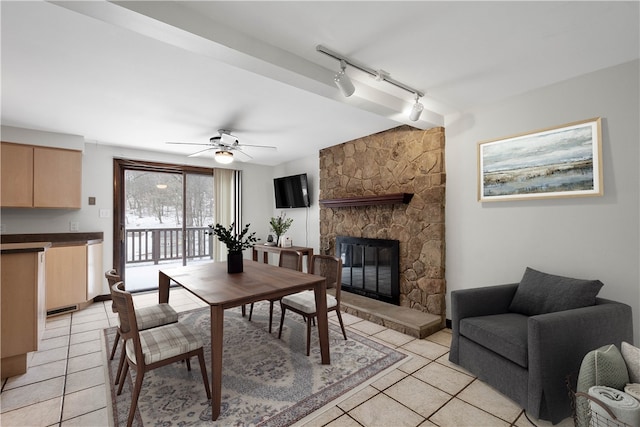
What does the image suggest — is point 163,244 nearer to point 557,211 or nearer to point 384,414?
point 384,414

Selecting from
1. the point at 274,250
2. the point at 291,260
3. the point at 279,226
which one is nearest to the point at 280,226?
the point at 279,226

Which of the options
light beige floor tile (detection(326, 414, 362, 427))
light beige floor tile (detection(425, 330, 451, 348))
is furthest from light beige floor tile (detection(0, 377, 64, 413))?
light beige floor tile (detection(425, 330, 451, 348))

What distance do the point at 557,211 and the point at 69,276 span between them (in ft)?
18.1

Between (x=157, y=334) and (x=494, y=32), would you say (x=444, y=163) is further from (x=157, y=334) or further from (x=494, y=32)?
(x=157, y=334)

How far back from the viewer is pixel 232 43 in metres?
1.71

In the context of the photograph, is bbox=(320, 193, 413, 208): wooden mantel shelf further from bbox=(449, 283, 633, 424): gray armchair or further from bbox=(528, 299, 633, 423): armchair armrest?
bbox=(528, 299, 633, 423): armchair armrest

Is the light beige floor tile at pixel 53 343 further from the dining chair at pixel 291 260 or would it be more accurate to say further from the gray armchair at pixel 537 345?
the gray armchair at pixel 537 345

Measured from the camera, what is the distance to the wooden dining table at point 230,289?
1771mm

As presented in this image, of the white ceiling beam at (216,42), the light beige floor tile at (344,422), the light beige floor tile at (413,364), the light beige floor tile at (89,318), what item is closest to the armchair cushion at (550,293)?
the light beige floor tile at (413,364)

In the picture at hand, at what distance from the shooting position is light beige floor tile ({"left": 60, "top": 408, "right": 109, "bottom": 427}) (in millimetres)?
1711

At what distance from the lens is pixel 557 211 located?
2.43m

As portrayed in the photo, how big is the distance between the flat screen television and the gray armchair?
332cm

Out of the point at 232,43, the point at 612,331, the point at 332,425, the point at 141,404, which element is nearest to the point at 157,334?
the point at 141,404

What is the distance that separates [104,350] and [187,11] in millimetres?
2950
